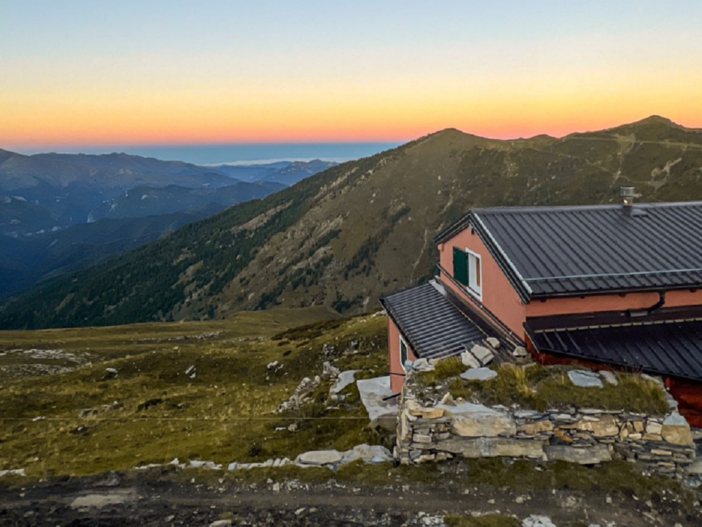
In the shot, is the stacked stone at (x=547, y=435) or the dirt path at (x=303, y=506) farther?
the stacked stone at (x=547, y=435)

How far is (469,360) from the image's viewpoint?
14.1 metres

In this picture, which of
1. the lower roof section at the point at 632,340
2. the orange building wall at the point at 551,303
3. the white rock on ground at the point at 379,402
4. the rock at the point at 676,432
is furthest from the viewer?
the white rock on ground at the point at 379,402

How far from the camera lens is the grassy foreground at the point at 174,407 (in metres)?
17.7

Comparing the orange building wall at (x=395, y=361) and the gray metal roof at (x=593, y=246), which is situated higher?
the gray metal roof at (x=593, y=246)

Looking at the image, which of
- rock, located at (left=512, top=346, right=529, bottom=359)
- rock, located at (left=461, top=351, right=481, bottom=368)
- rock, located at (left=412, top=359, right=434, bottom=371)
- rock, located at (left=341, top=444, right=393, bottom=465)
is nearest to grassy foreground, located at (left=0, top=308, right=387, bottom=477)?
rock, located at (left=341, top=444, right=393, bottom=465)

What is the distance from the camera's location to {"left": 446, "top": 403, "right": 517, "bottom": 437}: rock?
38.8ft

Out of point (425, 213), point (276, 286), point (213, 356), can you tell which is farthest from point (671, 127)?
point (213, 356)

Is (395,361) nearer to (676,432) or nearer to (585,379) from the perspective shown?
(585,379)

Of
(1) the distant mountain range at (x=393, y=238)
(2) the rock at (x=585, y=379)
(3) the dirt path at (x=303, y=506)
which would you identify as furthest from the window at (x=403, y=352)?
(1) the distant mountain range at (x=393, y=238)

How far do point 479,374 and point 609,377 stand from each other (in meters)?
3.48

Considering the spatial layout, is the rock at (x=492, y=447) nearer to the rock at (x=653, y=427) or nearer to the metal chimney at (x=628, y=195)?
the rock at (x=653, y=427)

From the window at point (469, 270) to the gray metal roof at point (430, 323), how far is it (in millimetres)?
1263

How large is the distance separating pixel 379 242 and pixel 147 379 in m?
143

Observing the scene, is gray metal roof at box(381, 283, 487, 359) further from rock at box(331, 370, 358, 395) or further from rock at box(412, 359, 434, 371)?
rock at box(331, 370, 358, 395)
